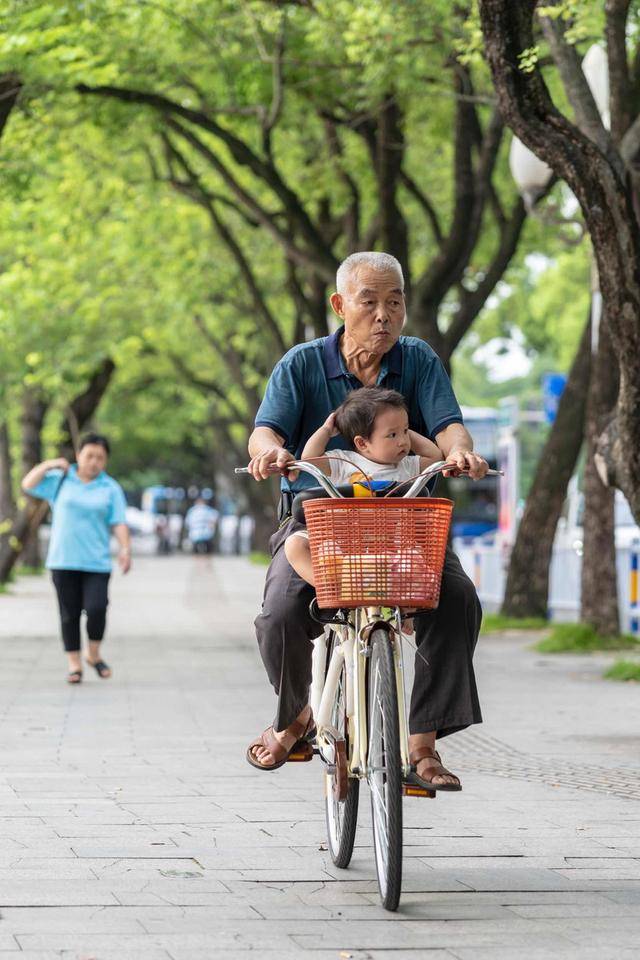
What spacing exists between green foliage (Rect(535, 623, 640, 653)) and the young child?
1029 centimetres

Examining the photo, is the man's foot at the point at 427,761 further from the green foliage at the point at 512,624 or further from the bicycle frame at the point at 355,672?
the green foliage at the point at 512,624

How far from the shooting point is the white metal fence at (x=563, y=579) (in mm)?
17516

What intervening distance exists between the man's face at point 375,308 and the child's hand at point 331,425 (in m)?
0.38

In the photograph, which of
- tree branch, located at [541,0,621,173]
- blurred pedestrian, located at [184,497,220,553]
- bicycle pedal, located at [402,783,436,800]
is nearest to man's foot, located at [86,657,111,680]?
tree branch, located at [541,0,621,173]

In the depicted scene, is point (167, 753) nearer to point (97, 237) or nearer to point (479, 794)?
point (479, 794)

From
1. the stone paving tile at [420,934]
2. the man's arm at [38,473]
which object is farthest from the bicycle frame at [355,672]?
the man's arm at [38,473]

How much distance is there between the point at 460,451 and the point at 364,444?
0.96 feet

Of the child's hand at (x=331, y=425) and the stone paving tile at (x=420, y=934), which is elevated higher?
the child's hand at (x=331, y=425)

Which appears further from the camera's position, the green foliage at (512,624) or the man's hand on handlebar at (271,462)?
the green foliage at (512,624)

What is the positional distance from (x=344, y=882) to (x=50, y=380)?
22.7 m

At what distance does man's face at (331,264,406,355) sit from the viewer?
225 inches

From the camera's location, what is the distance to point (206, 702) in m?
11.5

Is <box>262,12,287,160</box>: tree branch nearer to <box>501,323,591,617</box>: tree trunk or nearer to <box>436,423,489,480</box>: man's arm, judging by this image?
<box>501,323,591,617</box>: tree trunk

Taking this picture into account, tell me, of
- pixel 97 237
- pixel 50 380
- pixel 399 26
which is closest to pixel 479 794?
pixel 399 26
